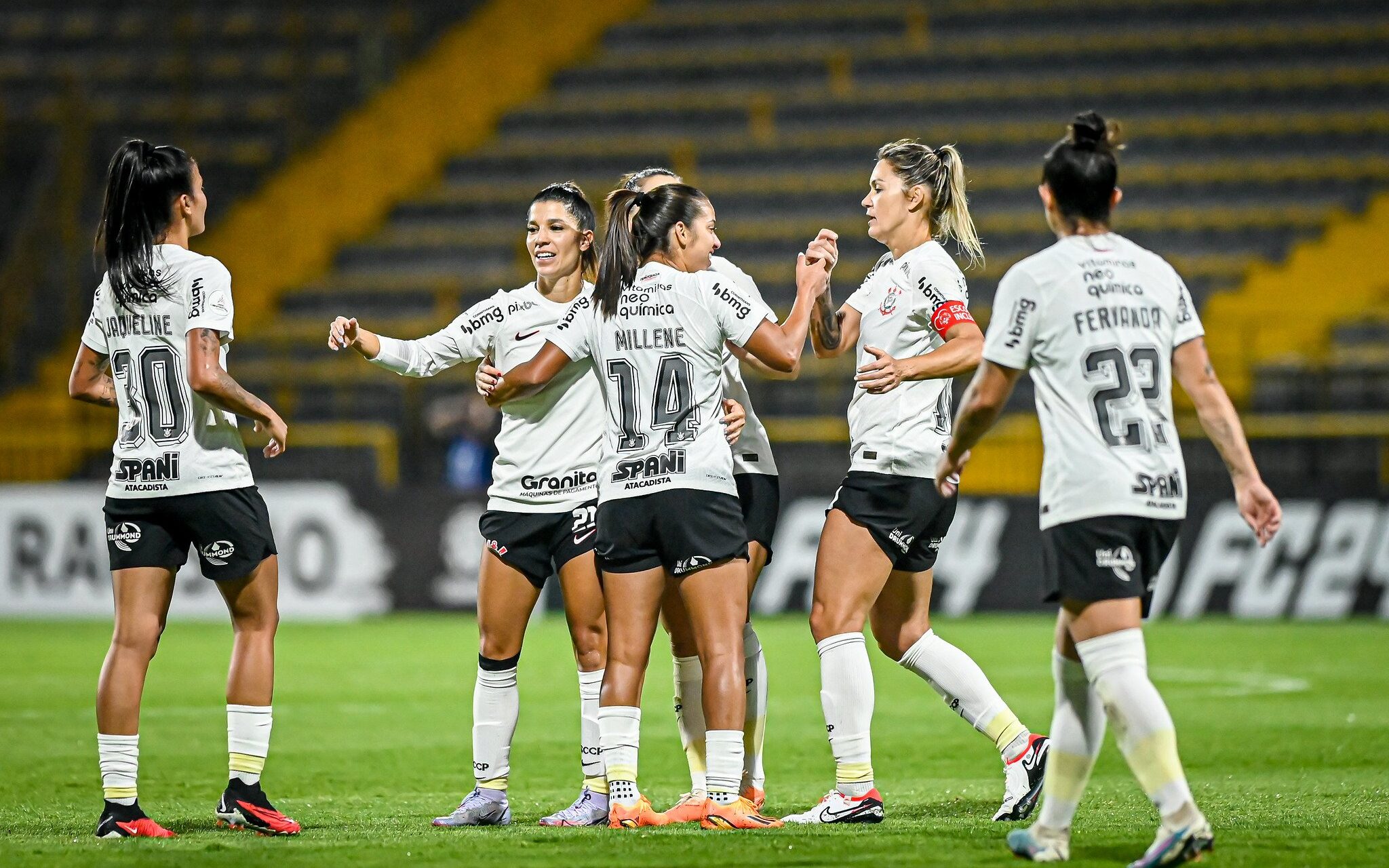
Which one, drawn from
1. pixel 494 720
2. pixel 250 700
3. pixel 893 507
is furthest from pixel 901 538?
pixel 250 700

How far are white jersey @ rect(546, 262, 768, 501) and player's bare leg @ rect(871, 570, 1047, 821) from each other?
3.50ft

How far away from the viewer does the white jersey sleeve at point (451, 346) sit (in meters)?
6.98

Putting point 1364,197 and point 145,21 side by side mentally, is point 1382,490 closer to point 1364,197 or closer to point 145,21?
point 1364,197

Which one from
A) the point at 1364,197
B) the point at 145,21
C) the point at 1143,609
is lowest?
the point at 1143,609

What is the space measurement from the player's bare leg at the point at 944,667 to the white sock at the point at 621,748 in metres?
1.16

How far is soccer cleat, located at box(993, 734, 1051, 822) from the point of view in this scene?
262 inches

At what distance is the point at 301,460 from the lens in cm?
1980

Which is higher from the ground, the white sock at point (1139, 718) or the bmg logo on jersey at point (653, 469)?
the bmg logo on jersey at point (653, 469)

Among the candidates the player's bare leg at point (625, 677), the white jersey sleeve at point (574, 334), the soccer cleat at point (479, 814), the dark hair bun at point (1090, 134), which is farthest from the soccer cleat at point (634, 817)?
the dark hair bun at point (1090, 134)

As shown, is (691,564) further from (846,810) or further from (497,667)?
(846,810)

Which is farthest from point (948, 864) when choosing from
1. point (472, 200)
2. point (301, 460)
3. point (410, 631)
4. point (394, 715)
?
point (472, 200)

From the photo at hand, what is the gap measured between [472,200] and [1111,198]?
20.0 m

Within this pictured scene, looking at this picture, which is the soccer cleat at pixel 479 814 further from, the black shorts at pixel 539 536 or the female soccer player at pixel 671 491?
the black shorts at pixel 539 536

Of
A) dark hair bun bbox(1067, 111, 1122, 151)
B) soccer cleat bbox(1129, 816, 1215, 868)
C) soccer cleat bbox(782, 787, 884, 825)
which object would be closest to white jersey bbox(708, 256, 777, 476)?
soccer cleat bbox(782, 787, 884, 825)
